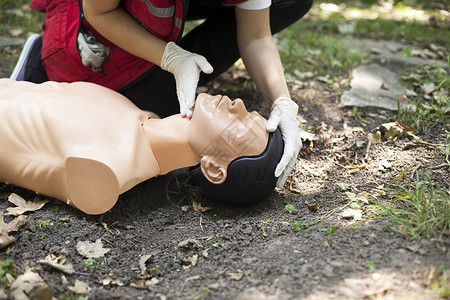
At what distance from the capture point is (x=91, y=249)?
1753 millimetres

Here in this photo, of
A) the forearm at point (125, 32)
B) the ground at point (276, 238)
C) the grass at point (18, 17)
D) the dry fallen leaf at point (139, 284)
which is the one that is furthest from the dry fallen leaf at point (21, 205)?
the grass at point (18, 17)

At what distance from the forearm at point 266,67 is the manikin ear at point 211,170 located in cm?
64

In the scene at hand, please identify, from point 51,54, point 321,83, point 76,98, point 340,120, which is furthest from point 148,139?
point 321,83

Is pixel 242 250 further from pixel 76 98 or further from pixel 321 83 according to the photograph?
pixel 321 83

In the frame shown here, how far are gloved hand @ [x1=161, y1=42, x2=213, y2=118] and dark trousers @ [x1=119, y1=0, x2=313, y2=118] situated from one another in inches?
12.4

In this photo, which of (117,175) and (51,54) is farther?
(51,54)

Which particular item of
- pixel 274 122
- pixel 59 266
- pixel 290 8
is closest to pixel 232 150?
pixel 274 122

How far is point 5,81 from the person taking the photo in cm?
216

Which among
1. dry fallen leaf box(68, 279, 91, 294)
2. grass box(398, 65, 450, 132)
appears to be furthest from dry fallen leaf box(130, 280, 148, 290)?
grass box(398, 65, 450, 132)

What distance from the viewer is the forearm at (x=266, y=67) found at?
90.8 inches

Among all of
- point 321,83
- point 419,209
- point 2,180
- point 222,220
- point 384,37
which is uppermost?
point 2,180

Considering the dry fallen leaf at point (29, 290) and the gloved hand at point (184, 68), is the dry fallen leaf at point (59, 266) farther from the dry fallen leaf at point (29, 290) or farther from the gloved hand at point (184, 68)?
the gloved hand at point (184, 68)

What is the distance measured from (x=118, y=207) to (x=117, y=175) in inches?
12.3

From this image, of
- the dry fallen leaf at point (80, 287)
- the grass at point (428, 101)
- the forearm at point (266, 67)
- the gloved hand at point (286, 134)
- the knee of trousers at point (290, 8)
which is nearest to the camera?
the dry fallen leaf at point (80, 287)
